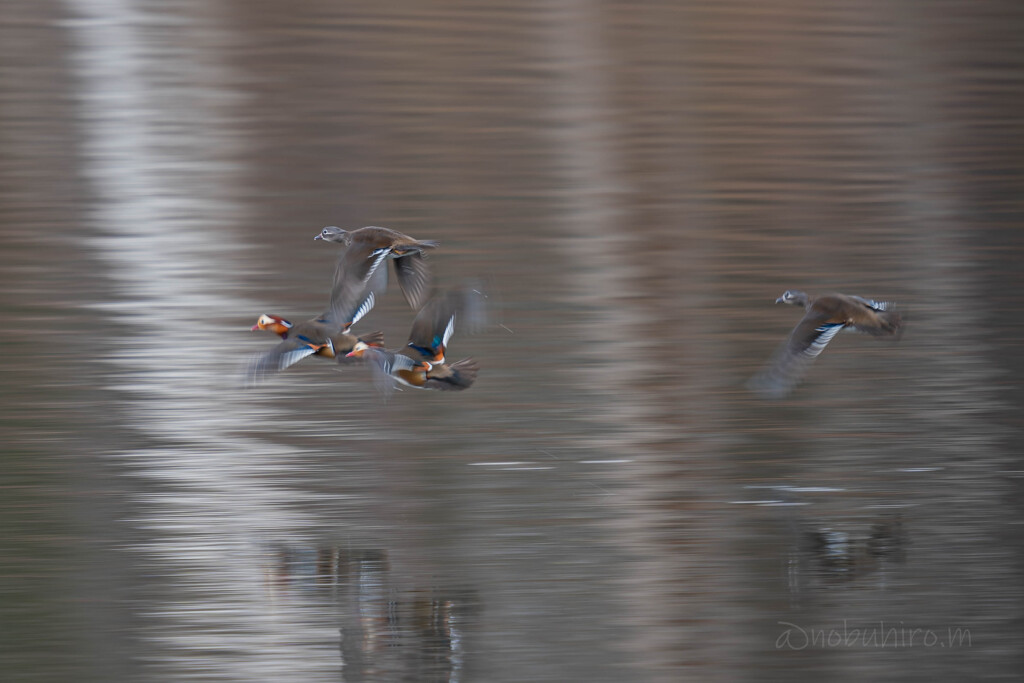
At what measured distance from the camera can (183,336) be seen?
6.91 m

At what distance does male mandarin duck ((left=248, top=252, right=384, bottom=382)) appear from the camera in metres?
4.83

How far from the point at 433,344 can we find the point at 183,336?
2.18m

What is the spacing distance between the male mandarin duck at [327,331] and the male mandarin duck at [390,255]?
55 mm

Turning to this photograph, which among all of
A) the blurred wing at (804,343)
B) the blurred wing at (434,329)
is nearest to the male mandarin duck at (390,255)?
the blurred wing at (434,329)

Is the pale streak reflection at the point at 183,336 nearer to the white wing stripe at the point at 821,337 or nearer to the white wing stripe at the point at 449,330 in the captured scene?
the white wing stripe at the point at 449,330

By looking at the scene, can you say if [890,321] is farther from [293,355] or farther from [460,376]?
[293,355]

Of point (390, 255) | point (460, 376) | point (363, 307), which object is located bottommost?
point (460, 376)

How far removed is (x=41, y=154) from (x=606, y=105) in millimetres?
3721

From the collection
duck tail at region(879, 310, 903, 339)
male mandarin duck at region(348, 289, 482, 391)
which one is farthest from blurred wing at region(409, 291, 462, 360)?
duck tail at region(879, 310, 903, 339)

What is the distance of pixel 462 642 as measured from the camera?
441cm

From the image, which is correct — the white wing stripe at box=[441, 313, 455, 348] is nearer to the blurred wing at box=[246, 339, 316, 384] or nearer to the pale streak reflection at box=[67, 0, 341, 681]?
the blurred wing at box=[246, 339, 316, 384]

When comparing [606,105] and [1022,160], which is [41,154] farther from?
[1022,160]

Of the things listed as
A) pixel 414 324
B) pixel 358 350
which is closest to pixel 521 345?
pixel 414 324

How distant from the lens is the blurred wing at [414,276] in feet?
17.7
